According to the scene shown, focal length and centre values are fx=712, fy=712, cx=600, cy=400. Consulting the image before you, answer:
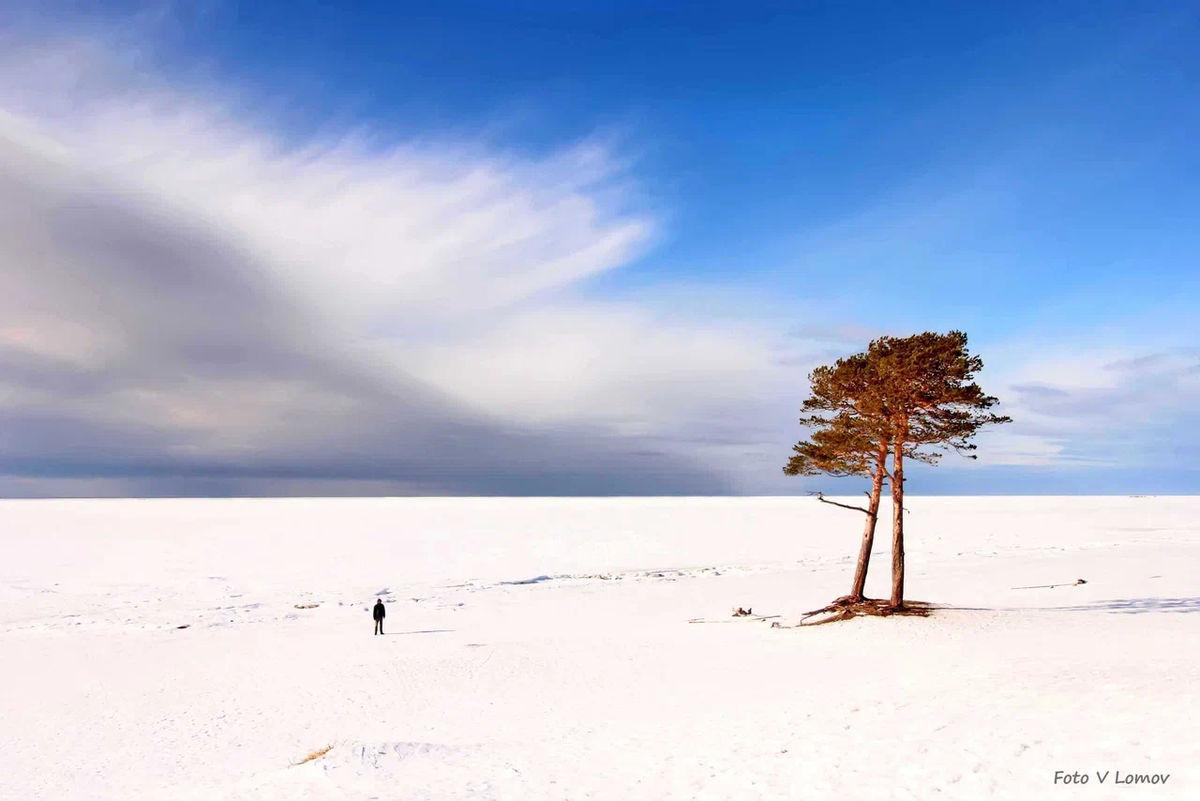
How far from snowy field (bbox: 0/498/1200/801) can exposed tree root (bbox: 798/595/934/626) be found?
935mm

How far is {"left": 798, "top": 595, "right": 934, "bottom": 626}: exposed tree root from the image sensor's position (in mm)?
27273

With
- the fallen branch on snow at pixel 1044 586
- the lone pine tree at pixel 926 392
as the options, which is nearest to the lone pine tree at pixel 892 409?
the lone pine tree at pixel 926 392

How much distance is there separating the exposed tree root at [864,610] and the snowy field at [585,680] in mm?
935

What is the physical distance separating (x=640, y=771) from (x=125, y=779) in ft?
36.8

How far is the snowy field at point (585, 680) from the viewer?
40.2 ft

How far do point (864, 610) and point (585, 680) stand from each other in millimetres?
12606

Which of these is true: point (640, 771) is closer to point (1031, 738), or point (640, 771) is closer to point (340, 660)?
point (1031, 738)

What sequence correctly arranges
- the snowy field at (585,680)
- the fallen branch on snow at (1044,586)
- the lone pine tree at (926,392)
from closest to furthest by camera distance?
the snowy field at (585,680) < the lone pine tree at (926,392) < the fallen branch on snow at (1044,586)

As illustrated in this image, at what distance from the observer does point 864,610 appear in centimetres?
2784

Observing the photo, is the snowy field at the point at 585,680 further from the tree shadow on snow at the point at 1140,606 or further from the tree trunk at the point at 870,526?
the tree trunk at the point at 870,526

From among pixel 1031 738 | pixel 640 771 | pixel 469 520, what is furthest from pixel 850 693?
pixel 469 520

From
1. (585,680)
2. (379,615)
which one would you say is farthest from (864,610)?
Result: (379,615)

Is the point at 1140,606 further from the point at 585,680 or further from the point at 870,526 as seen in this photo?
the point at 585,680

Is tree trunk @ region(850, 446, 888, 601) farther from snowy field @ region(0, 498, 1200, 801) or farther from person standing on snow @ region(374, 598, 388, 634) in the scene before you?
person standing on snow @ region(374, 598, 388, 634)
